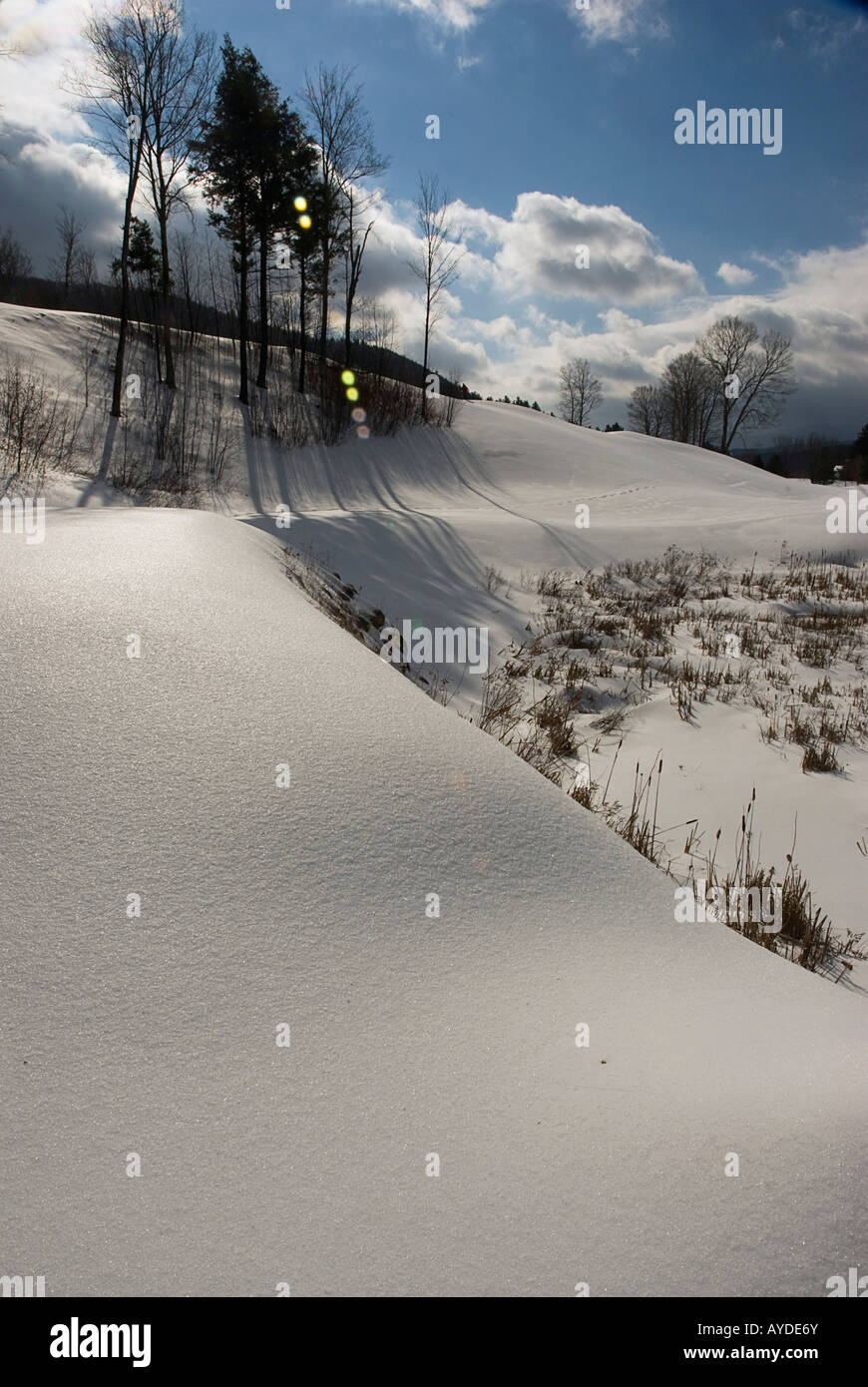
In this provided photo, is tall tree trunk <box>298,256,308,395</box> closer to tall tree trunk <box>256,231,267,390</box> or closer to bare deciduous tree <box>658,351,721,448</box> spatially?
tall tree trunk <box>256,231,267,390</box>

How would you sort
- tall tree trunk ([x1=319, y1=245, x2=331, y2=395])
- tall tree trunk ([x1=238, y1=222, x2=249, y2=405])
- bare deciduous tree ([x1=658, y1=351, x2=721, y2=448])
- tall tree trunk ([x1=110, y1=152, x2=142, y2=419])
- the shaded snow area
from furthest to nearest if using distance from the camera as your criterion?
bare deciduous tree ([x1=658, y1=351, x2=721, y2=448]) < tall tree trunk ([x1=319, y1=245, x2=331, y2=395]) < tall tree trunk ([x1=238, y1=222, x2=249, y2=405]) < tall tree trunk ([x1=110, y1=152, x2=142, y2=419]) < the shaded snow area

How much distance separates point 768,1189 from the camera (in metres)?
1.22

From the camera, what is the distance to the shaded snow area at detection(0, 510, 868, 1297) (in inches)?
44.2

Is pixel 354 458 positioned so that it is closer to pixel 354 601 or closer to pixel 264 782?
pixel 354 601

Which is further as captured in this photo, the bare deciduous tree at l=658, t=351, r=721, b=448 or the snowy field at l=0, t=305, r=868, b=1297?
the bare deciduous tree at l=658, t=351, r=721, b=448

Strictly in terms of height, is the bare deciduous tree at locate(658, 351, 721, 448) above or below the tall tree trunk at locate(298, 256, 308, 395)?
above

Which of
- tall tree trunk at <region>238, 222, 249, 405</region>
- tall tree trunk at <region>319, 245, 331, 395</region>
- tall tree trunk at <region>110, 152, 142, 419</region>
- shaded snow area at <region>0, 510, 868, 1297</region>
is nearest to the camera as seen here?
shaded snow area at <region>0, 510, 868, 1297</region>

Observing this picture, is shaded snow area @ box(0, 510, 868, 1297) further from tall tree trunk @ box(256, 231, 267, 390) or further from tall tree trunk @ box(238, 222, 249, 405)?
tall tree trunk @ box(256, 231, 267, 390)

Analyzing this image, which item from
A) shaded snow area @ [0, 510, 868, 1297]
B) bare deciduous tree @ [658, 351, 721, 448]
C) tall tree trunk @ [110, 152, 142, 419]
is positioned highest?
bare deciduous tree @ [658, 351, 721, 448]

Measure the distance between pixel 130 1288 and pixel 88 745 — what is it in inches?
54.8

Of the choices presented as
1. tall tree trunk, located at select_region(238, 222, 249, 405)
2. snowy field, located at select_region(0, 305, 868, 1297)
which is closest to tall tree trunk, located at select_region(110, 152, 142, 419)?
tall tree trunk, located at select_region(238, 222, 249, 405)

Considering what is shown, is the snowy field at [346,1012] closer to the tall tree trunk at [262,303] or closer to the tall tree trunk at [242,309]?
the tall tree trunk at [242,309]

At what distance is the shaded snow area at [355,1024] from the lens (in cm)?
112

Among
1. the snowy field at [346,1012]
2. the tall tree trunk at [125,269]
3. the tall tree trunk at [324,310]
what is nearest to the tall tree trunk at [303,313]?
the tall tree trunk at [324,310]
